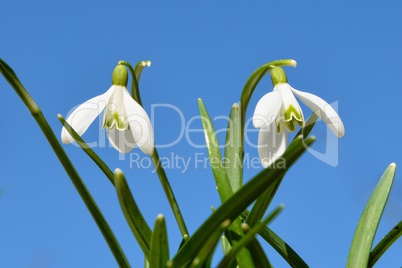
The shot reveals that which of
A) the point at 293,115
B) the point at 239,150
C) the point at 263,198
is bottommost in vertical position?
the point at 263,198

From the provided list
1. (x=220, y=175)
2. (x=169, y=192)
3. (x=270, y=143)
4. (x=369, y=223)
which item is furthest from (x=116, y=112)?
(x=369, y=223)

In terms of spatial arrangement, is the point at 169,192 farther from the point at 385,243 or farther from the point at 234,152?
the point at 385,243

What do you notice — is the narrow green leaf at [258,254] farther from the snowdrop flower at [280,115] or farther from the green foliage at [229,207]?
the snowdrop flower at [280,115]

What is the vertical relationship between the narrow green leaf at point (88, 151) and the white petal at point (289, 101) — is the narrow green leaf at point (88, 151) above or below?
below

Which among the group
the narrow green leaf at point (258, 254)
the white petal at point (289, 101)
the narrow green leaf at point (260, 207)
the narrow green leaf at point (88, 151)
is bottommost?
the narrow green leaf at point (258, 254)

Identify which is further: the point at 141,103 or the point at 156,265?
the point at 141,103

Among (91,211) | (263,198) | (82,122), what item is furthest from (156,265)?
(82,122)

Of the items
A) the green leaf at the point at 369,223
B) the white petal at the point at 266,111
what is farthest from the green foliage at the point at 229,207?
the white petal at the point at 266,111

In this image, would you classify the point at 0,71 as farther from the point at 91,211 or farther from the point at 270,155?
the point at 270,155
